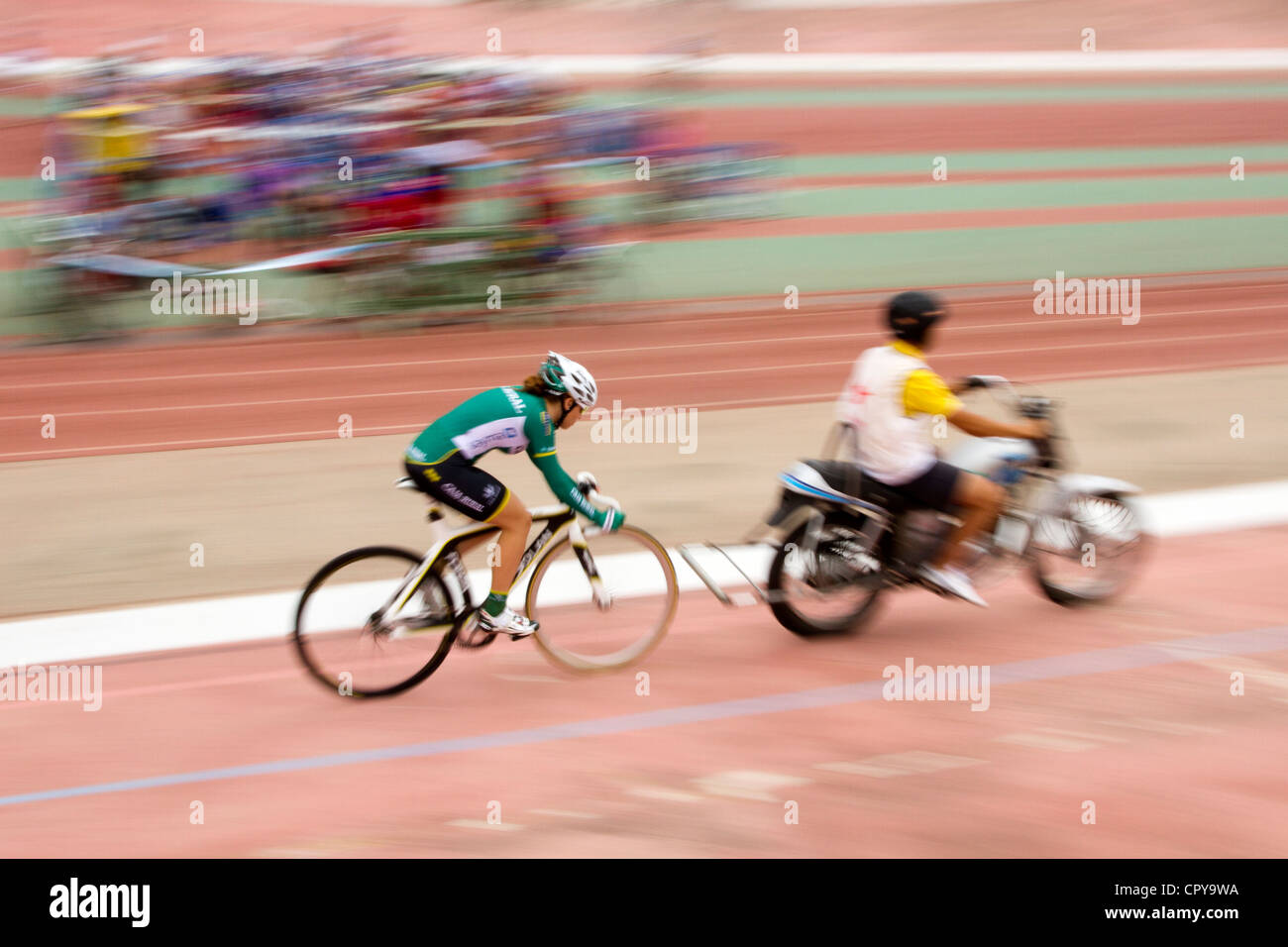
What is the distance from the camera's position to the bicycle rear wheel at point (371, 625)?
15.8 ft

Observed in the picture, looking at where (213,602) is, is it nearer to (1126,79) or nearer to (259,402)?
(259,402)

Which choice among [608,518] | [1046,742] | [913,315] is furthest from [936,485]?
[608,518]

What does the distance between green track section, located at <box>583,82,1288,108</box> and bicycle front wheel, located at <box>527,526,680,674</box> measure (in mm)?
18974

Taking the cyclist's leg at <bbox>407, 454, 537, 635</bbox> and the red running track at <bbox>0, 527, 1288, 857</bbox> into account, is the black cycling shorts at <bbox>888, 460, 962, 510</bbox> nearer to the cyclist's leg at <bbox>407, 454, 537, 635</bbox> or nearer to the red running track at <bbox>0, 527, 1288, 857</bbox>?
the red running track at <bbox>0, 527, 1288, 857</bbox>

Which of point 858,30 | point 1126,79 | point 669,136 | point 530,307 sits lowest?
point 530,307

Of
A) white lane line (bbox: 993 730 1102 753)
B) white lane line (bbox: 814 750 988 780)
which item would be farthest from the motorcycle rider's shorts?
white lane line (bbox: 814 750 988 780)

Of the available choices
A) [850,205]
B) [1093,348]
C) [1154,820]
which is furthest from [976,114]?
[1154,820]

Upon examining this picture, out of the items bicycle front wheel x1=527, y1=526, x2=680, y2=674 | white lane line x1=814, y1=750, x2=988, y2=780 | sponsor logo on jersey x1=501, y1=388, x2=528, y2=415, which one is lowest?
white lane line x1=814, y1=750, x2=988, y2=780

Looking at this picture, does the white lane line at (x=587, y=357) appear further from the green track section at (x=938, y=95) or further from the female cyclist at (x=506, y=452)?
the green track section at (x=938, y=95)

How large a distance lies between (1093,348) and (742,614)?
7.65 metres

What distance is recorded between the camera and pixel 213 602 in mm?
6320

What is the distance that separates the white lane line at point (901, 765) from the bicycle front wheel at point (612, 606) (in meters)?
1.18

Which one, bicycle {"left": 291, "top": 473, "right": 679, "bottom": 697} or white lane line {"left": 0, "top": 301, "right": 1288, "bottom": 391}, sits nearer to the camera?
→ bicycle {"left": 291, "top": 473, "right": 679, "bottom": 697}

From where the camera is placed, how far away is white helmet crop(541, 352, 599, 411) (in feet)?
16.0
